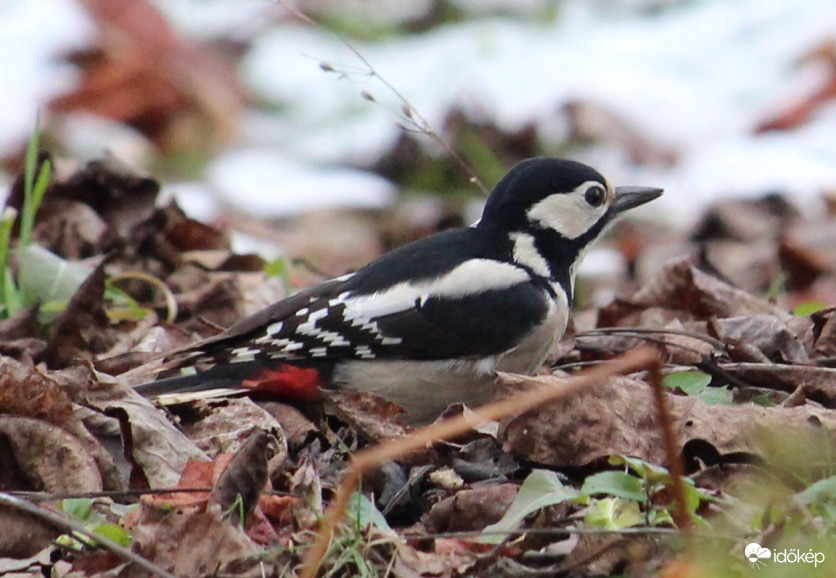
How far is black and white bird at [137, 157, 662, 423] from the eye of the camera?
4.61 metres

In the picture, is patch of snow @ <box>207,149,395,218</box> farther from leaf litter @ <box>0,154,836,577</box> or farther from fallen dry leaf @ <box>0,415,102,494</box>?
fallen dry leaf @ <box>0,415,102,494</box>

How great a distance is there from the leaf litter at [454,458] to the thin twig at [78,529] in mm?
53

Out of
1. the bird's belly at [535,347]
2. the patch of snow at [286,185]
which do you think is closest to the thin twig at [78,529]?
the bird's belly at [535,347]

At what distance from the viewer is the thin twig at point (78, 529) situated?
3.01 meters

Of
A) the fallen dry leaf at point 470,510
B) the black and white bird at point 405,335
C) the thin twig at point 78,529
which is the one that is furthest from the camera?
the black and white bird at point 405,335

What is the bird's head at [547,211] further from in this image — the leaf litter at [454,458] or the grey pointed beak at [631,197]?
the leaf litter at [454,458]

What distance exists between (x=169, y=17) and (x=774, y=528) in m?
10.2

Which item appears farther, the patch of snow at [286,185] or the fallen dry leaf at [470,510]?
the patch of snow at [286,185]

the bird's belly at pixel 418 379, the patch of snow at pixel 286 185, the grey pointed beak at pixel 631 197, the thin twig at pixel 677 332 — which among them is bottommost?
the patch of snow at pixel 286 185

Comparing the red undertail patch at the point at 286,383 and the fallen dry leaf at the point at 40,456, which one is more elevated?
the fallen dry leaf at the point at 40,456

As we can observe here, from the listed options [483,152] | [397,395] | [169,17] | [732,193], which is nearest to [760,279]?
[732,193]

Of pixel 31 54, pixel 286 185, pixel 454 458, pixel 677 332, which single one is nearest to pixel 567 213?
pixel 677 332

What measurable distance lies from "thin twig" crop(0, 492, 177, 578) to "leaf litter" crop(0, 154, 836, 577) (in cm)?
5

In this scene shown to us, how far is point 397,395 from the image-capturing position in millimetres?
4699
